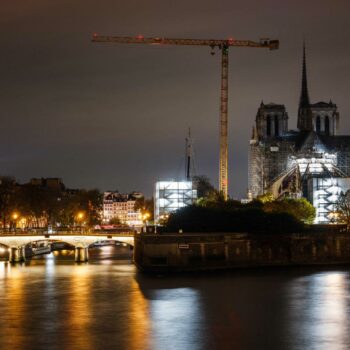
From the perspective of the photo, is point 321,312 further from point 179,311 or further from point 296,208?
point 296,208

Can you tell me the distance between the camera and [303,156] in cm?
11806

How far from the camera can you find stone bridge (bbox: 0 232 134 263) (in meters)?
80.4

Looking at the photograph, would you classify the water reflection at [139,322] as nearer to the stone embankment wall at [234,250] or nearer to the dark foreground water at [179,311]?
the dark foreground water at [179,311]

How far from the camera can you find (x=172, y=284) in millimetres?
53500

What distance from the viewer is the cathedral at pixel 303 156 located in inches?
4104

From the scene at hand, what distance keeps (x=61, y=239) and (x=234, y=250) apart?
22.8 meters

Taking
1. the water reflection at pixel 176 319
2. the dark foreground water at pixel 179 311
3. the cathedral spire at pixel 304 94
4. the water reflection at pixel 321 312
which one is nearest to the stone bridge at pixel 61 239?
the dark foreground water at pixel 179 311

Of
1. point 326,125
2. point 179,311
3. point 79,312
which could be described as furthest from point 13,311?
point 326,125

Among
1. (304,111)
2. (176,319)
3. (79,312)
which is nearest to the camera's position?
(176,319)

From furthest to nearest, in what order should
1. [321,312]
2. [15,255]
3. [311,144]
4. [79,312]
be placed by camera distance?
[311,144] < [15,255] < [79,312] < [321,312]

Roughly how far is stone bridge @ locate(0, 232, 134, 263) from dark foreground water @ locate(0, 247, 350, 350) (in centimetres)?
1743

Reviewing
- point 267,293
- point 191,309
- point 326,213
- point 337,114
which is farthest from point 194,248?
point 337,114

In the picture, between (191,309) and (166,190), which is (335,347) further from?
(166,190)

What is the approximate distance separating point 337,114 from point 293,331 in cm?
10586
